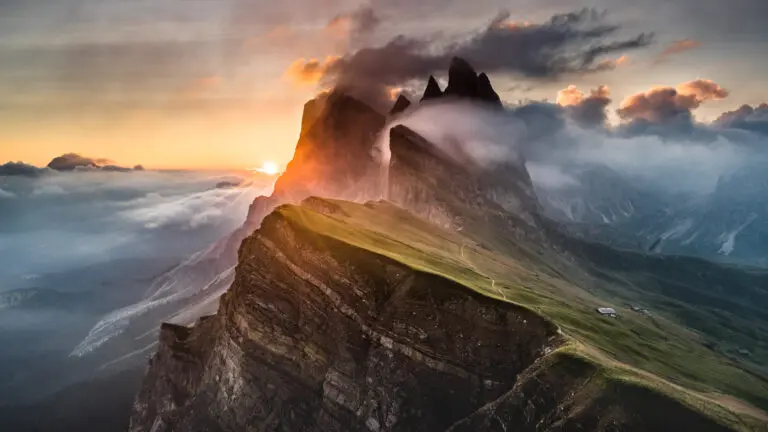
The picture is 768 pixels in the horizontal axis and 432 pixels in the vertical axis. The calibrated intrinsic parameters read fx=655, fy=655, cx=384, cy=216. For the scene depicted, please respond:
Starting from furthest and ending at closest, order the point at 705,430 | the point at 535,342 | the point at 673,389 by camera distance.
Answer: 1. the point at 535,342
2. the point at 673,389
3. the point at 705,430

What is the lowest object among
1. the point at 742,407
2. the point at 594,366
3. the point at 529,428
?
the point at 742,407

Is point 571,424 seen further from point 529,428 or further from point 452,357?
point 452,357

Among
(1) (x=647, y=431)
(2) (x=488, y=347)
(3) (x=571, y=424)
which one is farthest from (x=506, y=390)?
(1) (x=647, y=431)

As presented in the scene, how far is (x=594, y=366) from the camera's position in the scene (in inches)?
6855

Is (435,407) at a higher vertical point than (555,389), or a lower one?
lower

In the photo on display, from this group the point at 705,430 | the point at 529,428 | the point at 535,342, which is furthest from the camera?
the point at 535,342

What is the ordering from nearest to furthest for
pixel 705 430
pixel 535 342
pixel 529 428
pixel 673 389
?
pixel 705 430
pixel 529 428
pixel 673 389
pixel 535 342

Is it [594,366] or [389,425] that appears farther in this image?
[389,425]

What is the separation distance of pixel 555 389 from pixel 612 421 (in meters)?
17.8

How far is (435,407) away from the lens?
196 metres

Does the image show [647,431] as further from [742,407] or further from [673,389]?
[742,407]

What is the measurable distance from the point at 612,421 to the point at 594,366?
62.2ft

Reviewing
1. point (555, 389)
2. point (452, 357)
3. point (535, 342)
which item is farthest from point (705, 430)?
point (452, 357)

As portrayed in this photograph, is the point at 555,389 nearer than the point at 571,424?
No
